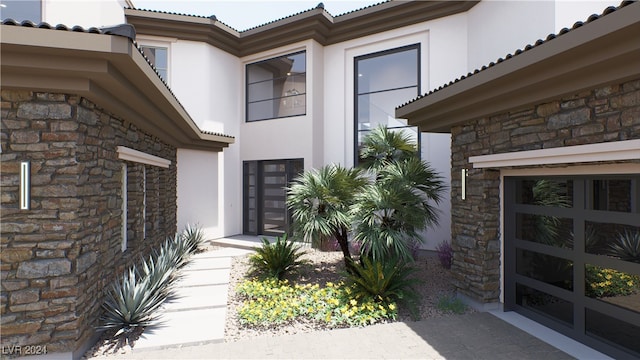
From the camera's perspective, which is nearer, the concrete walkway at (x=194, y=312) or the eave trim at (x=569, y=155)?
the eave trim at (x=569, y=155)

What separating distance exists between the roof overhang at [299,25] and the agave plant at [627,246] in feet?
23.0

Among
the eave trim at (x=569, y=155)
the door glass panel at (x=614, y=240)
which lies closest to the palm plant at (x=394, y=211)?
the eave trim at (x=569, y=155)

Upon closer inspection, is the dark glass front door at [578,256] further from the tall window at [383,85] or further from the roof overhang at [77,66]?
the roof overhang at [77,66]

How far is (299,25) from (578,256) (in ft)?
29.2

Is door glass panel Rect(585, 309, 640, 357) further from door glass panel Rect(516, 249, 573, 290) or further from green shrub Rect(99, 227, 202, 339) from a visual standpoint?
green shrub Rect(99, 227, 202, 339)

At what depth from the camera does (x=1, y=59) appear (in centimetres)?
318

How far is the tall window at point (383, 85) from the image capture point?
31.4 feet

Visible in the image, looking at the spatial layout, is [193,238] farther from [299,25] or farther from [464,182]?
[464,182]

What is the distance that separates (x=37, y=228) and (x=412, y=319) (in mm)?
5012

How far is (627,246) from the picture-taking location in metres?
3.64

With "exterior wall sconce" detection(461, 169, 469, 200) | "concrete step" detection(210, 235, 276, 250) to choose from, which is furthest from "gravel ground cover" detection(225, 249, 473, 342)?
"exterior wall sconce" detection(461, 169, 469, 200)

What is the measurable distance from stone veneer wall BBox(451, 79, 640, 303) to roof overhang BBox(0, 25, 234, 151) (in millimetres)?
4914

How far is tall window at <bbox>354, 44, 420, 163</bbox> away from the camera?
9570mm

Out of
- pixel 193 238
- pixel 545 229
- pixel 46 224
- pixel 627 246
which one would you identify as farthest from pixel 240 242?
pixel 627 246
